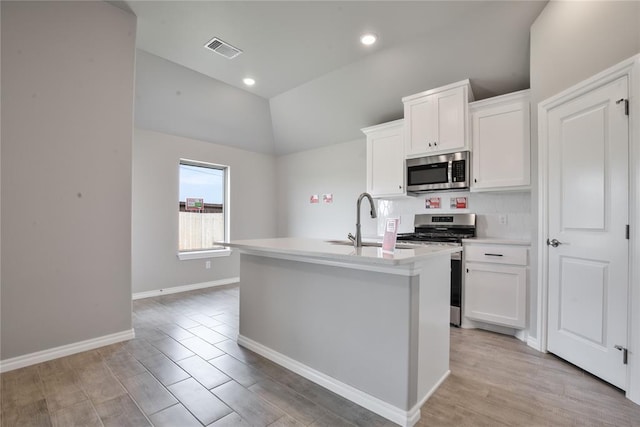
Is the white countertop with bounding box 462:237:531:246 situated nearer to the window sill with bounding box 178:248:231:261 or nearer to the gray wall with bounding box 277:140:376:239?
the gray wall with bounding box 277:140:376:239

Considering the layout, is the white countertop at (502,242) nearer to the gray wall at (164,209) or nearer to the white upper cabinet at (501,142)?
the white upper cabinet at (501,142)

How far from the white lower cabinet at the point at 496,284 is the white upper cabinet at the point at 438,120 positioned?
1.16m

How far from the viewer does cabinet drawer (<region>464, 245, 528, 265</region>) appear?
111 inches

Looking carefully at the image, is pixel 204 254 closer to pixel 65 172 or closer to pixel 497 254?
pixel 65 172

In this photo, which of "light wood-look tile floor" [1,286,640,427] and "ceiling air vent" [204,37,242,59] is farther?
"ceiling air vent" [204,37,242,59]

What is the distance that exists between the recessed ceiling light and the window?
10.3 feet

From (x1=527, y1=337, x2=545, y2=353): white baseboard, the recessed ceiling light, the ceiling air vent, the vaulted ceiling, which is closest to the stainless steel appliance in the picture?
(x1=527, y1=337, x2=545, y2=353): white baseboard

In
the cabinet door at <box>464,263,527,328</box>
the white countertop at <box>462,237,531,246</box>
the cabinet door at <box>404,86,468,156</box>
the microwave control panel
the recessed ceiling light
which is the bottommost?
the cabinet door at <box>464,263,527,328</box>

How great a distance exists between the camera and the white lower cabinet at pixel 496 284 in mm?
2812

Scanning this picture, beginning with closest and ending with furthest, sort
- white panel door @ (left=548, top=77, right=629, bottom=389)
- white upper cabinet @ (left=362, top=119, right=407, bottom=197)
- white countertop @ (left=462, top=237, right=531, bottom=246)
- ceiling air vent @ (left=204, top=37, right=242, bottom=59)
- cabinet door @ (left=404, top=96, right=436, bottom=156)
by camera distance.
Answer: white panel door @ (left=548, top=77, right=629, bottom=389) → white countertop @ (left=462, top=237, right=531, bottom=246) → ceiling air vent @ (left=204, top=37, right=242, bottom=59) → cabinet door @ (left=404, top=96, right=436, bottom=156) → white upper cabinet @ (left=362, top=119, right=407, bottom=197)

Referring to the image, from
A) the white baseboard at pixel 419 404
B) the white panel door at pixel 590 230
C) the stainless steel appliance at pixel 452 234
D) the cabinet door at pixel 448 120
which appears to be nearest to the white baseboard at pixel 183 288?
the stainless steel appliance at pixel 452 234

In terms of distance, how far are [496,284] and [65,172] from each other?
158 inches

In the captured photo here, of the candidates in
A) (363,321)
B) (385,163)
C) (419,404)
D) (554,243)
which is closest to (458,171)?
(385,163)

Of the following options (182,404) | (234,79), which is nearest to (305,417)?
(182,404)
